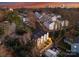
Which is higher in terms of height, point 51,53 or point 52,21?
point 52,21

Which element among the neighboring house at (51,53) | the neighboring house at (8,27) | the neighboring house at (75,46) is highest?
the neighboring house at (8,27)

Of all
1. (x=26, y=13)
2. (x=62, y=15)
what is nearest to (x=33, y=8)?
(x=26, y=13)

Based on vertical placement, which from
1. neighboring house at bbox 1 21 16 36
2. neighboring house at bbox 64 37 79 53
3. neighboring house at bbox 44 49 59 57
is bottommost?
neighboring house at bbox 44 49 59 57

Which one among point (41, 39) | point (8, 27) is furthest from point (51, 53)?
point (8, 27)

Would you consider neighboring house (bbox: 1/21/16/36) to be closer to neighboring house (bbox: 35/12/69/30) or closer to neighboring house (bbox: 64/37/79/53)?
neighboring house (bbox: 35/12/69/30)

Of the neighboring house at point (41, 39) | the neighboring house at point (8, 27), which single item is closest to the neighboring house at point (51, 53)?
the neighboring house at point (41, 39)

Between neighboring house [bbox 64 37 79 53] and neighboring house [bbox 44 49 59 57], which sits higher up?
neighboring house [bbox 64 37 79 53]

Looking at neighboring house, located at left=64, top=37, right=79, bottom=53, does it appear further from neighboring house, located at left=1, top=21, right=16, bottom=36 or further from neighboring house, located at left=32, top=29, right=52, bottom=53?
neighboring house, located at left=1, top=21, right=16, bottom=36

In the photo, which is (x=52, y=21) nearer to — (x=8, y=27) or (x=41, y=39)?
(x=41, y=39)

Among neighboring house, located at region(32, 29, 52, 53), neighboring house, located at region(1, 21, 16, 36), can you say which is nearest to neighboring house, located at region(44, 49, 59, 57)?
neighboring house, located at region(32, 29, 52, 53)

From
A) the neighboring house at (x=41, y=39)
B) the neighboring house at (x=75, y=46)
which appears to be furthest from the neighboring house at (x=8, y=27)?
the neighboring house at (x=75, y=46)

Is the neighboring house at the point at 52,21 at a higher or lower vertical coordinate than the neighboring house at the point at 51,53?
higher

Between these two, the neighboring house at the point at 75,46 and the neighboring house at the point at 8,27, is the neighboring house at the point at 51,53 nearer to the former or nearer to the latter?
the neighboring house at the point at 75,46
